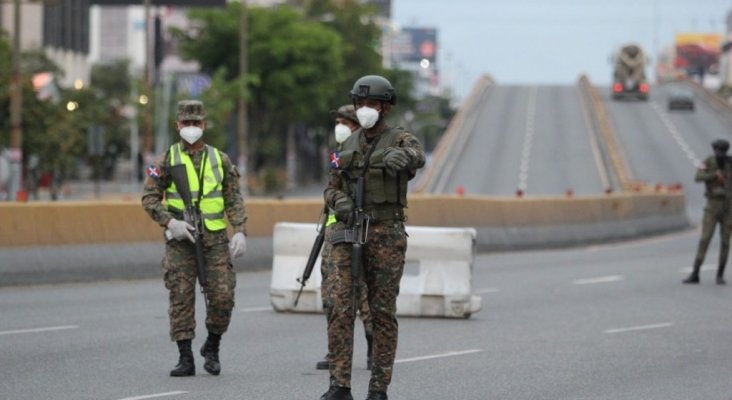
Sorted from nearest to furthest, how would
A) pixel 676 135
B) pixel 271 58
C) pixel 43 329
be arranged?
pixel 43 329
pixel 676 135
pixel 271 58

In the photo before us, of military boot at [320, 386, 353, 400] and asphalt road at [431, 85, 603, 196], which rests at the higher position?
military boot at [320, 386, 353, 400]

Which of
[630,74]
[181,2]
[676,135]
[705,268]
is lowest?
[676,135]

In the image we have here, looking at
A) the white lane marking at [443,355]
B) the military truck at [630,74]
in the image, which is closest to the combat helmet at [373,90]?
the white lane marking at [443,355]

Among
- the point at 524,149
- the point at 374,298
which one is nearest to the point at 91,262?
the point at 374,298

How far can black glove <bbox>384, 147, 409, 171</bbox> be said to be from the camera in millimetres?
9188

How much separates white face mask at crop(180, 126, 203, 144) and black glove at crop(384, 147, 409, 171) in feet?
7.53

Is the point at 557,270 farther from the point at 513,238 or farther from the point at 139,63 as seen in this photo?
the point at 139,63

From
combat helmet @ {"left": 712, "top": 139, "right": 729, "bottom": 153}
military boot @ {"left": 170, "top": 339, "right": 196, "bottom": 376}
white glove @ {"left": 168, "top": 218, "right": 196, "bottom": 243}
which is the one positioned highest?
combat helmet @ {"left": 712, "top": 139, "right": 729, "bottom": 153}

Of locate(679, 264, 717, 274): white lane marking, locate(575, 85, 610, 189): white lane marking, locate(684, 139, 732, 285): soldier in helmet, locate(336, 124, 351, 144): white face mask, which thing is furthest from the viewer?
locate(575, 85, 610, 189): white lane marking

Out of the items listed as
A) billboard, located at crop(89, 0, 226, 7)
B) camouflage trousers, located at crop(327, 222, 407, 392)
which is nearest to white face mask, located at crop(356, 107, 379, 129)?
camouflage trousers, located at crop(327, 222, 407, 392)

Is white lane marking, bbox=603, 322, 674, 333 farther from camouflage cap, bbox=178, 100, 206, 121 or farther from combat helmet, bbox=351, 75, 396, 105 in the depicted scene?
combat helmet, bbox=351, 75, 396, 105

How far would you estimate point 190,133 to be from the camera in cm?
1116

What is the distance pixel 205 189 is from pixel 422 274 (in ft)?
18.0

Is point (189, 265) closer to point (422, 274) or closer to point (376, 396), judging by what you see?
point (376, 396)
